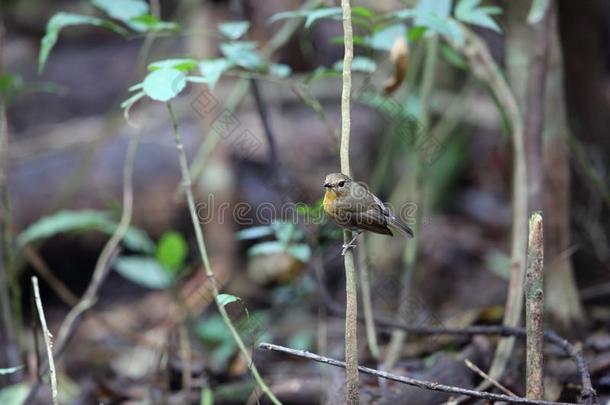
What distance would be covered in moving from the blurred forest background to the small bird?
251 mm

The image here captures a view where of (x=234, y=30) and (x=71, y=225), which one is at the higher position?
(x=234, y=30)

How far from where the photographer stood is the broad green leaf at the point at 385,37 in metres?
2.36

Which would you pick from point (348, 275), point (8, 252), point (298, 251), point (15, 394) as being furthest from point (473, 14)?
point (15, 394)

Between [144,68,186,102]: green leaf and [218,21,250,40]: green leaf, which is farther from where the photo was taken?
[218,21,250,40]: green leaf

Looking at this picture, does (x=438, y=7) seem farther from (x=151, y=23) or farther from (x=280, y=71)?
(x=151, y=23)

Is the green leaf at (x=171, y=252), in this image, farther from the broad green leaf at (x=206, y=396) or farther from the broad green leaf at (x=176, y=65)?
the broad green leaf at (x=176, y=65)

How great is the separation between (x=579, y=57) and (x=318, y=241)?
1707 millimetres

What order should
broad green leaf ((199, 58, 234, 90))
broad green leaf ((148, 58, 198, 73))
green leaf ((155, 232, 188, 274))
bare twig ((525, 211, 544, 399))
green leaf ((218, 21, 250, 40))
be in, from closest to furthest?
bare twig ((525, 211, 544, 399)), broad green leaf ((148, 58, 198, 73)), broad green leaf ((199, 58, 234, 90)), green leaf ((218, 21, 250, 40)), green leaf ((155, 232, 188, 274))

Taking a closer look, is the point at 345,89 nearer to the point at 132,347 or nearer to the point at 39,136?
the point at 132,347

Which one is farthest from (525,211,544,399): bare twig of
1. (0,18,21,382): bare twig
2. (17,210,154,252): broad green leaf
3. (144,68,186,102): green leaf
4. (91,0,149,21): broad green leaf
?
(0,18,21,382): bare twig

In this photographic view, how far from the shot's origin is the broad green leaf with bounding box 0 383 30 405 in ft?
8.64

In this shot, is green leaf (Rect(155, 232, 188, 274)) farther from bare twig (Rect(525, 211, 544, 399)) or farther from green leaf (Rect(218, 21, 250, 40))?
bare twig (Rect(525, 211, 544, 399))

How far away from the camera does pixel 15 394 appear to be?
106 inches

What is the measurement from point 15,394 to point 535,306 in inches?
79.4
